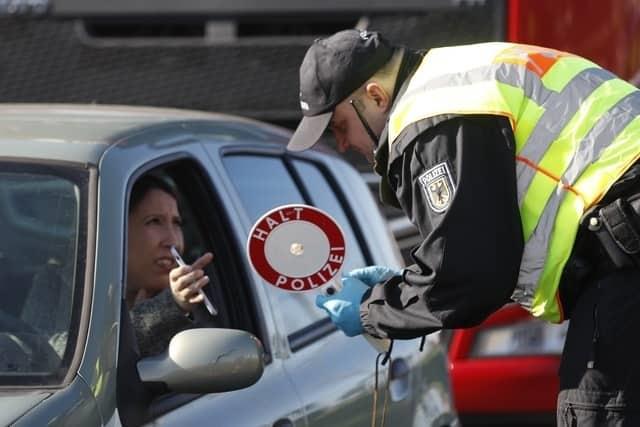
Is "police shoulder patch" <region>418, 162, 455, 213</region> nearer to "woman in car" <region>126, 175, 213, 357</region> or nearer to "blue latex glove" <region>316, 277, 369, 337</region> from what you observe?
"blue latex glove" <region>316, 277, 369, 337</region>

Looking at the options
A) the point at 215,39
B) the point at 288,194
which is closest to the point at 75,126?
the point at 288,194

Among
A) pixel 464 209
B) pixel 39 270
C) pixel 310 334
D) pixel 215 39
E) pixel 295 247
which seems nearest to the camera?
pixel 464 209

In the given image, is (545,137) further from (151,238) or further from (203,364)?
(151,238)

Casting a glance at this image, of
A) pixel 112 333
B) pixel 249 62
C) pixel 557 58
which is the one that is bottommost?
pixel 112 333

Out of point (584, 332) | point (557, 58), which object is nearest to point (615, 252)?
point (584, 332)

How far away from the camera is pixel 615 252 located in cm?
408

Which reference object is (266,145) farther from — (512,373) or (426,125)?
(512,373)

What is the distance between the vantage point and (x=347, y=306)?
14.7 ft

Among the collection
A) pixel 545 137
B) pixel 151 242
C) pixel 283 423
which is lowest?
pixel 283 423

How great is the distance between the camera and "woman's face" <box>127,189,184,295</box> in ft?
17.1

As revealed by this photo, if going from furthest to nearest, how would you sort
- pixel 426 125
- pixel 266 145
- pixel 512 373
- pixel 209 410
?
pixel 512 373 → pixel 266 145 → pixel 209 410 → pixel 426 125

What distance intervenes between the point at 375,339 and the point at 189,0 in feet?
12.7

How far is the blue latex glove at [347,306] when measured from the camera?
4473 millimetres

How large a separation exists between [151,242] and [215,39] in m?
3.27
